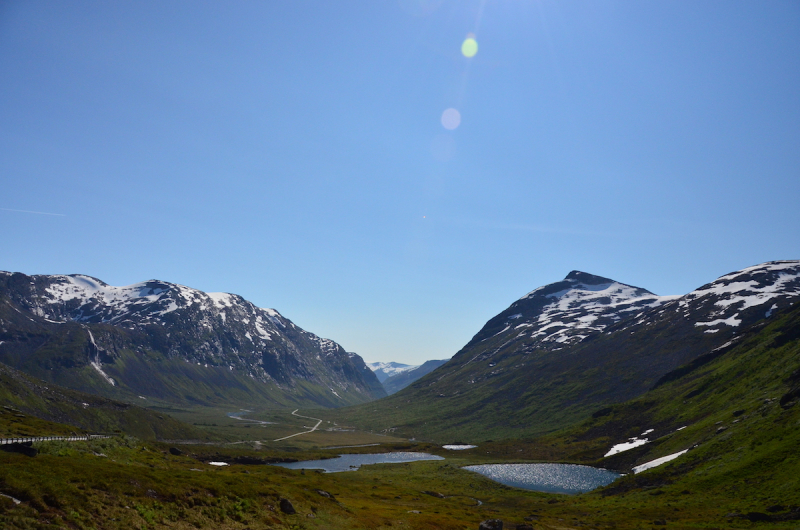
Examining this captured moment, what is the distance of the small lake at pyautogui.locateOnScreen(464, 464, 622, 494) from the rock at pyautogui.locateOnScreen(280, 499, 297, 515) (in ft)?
348

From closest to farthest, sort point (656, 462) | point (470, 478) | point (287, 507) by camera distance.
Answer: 1. point (287, 507)
2. point (656, 462)
3. point (470, 478)

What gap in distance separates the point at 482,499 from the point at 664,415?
10117cm

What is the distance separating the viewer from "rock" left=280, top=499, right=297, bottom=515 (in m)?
51.4

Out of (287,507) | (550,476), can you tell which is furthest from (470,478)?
(287,507)

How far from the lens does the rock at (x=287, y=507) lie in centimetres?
5141

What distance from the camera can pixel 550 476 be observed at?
499 feet

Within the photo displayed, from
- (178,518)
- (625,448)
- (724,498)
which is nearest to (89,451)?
(178,518)

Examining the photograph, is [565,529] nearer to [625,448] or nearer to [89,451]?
[89,451]

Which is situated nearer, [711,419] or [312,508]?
A: [312,508]

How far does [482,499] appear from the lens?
120 m

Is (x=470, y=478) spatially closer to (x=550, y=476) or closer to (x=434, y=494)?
(x=550, y=476)

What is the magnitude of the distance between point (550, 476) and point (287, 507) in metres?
128

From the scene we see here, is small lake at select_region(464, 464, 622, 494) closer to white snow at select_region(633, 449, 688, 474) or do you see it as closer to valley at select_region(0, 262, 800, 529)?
valley at select_region(0, 262, 800, 529)

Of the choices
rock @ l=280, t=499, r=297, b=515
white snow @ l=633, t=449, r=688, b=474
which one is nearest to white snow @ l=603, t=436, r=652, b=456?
white snow @ l=633, t=449, r=688, b=474
